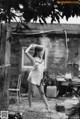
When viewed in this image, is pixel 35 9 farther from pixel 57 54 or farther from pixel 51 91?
pixel 57 54

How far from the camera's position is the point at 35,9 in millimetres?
3904

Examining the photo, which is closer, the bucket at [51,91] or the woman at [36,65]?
the woman at [36,65]

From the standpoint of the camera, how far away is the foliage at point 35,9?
3779 millimetres

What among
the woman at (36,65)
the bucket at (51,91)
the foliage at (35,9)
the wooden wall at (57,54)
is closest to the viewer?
the foliage at (35,9)

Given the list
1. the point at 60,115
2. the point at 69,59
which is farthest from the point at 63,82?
the point at 60,115

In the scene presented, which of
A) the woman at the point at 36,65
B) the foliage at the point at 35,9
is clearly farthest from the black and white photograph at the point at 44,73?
the foliage at the point at 35,9

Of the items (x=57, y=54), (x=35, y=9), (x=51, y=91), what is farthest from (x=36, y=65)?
(x=57, y=54)

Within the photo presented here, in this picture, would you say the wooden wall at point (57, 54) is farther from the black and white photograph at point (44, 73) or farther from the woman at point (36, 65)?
the woman at point (36, 65)

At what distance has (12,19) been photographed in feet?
13.4

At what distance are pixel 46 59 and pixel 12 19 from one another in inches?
437

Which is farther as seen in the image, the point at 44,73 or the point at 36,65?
the point at 44,73

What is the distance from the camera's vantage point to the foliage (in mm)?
3779

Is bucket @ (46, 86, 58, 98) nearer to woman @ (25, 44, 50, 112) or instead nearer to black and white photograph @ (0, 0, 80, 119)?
black and white photograph @ (0, 0, 80, 119)

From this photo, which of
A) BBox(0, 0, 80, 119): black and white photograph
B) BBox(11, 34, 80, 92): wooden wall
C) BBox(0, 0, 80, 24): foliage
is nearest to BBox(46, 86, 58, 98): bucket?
BBox(0, 0, 80, 119): black and white photograph
